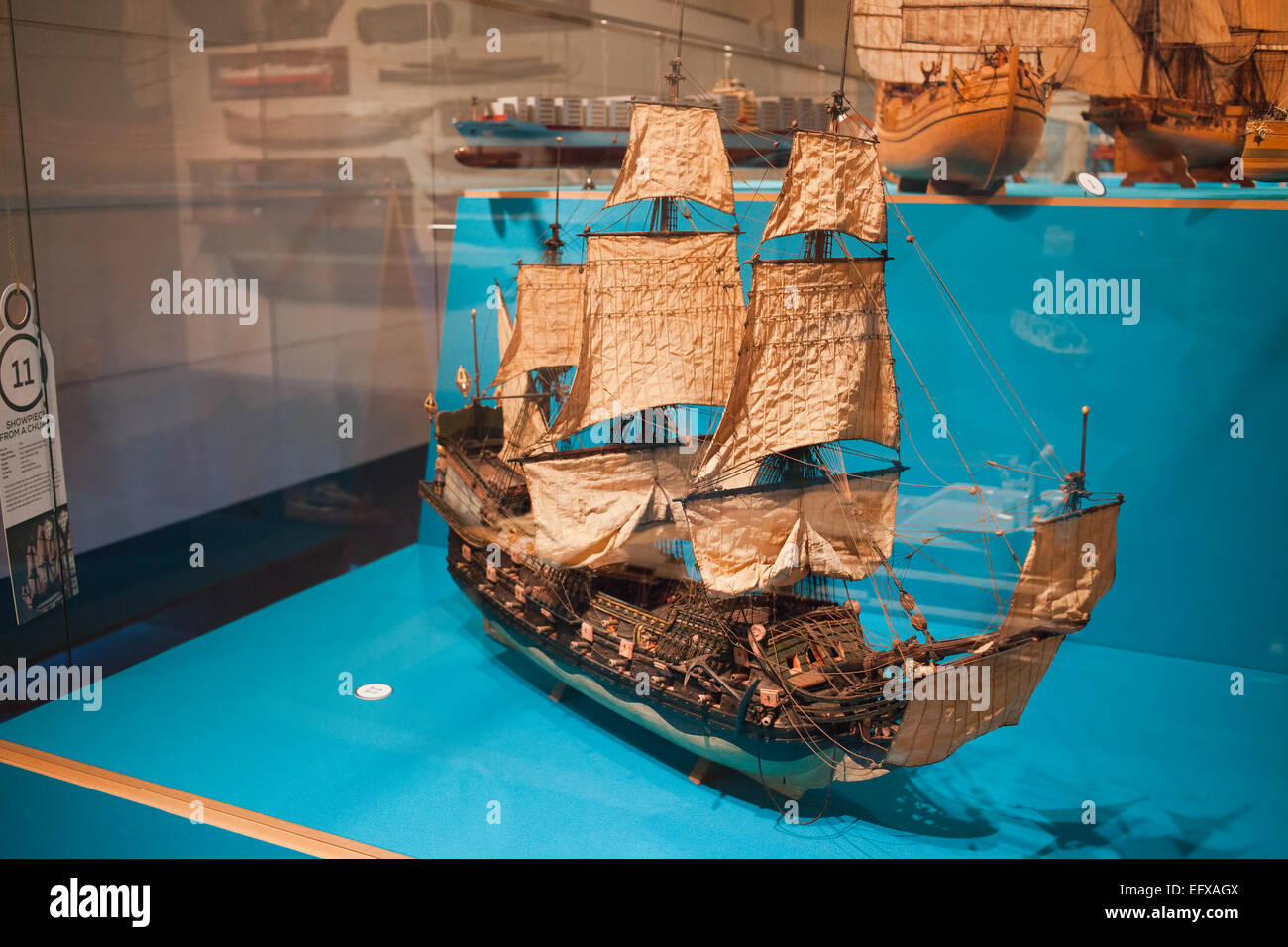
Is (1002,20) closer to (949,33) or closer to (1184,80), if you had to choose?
(949,33)

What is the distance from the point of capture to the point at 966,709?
21.7 feet

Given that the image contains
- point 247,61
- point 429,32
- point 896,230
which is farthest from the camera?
point 429,32

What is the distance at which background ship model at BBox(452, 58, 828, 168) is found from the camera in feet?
25.0

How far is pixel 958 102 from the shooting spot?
713 centimetres

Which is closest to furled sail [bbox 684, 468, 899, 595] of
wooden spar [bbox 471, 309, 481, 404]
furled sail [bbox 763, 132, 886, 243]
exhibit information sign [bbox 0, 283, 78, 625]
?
furled sail [bbox 763, 132, 886, 243]

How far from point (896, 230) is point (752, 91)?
1.53 m

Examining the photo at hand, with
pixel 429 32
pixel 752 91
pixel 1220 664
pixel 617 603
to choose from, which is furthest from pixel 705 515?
pixel 429 32

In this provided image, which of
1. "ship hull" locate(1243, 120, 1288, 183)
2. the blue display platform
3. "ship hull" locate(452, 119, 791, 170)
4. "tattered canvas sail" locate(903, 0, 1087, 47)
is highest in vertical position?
"tattered canvas sail" locate(903, 0, 1087, 47)

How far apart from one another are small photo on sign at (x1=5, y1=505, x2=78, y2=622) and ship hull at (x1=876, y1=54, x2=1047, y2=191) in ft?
21.1

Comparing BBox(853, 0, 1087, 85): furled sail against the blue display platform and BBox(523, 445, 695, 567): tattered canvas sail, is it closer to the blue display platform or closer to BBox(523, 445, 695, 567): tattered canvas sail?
BBox(523, 445, 695, 567): tattered canvas sail

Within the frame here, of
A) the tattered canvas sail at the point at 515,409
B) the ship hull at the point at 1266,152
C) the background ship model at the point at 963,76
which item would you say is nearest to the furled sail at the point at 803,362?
the background ship model at the point at 963,76

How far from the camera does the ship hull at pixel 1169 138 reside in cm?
626

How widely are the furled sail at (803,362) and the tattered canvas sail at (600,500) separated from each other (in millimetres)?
1058
